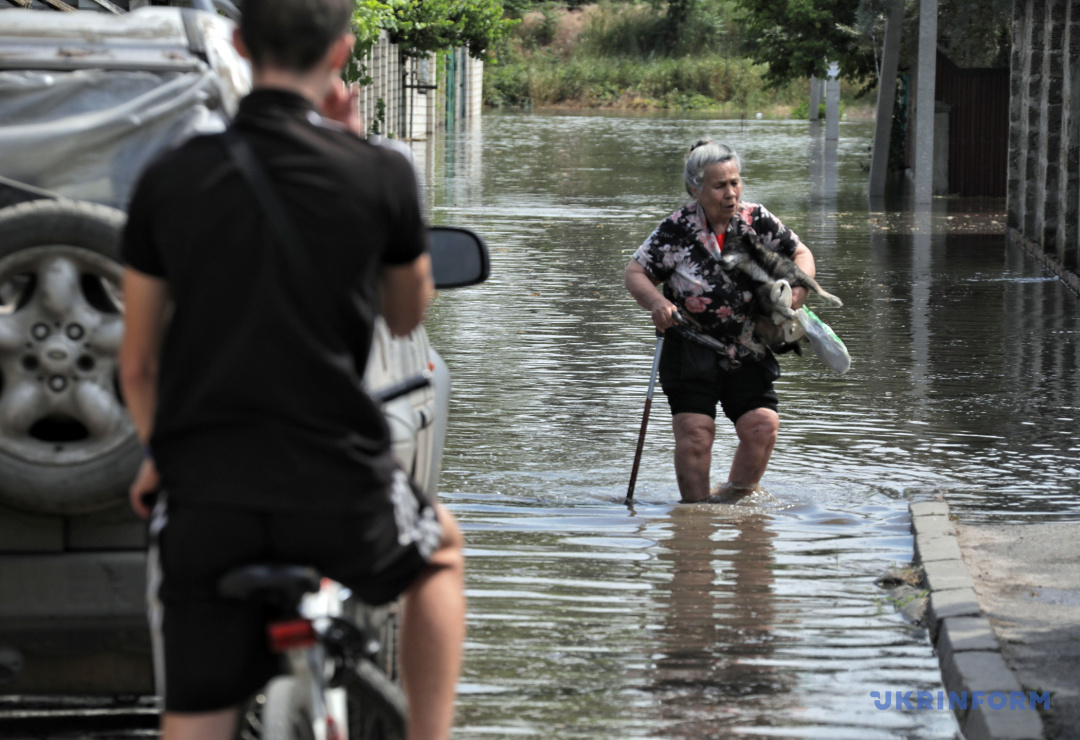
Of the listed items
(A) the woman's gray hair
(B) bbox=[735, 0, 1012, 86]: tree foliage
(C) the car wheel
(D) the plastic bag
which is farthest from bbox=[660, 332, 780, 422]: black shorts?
(B) bbox=[735, 0, 1012, 86]: tree foliage

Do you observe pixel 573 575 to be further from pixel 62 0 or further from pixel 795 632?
pixel 62 0

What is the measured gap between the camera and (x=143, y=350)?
2.94 metres

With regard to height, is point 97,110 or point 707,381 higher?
point 97,110

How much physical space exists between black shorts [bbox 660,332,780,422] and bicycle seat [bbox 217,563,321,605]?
4.54 m

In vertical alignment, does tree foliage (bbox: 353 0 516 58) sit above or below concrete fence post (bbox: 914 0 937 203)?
above

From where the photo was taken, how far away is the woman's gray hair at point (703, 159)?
23.0 ft

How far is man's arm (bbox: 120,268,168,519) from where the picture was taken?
2.89 meters

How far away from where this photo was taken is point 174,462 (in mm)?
2795

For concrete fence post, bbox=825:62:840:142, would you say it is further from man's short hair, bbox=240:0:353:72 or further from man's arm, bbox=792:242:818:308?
man's short hair, bbox=240:0:353:72

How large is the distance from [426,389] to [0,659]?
127 centimetres

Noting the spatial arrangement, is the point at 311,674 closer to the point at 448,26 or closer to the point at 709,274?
the point at 709,274

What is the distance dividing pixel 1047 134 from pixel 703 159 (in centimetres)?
1211

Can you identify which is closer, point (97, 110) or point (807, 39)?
point (97, 110)

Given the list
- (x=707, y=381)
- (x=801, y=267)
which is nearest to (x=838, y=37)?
(x=801, y=267)
